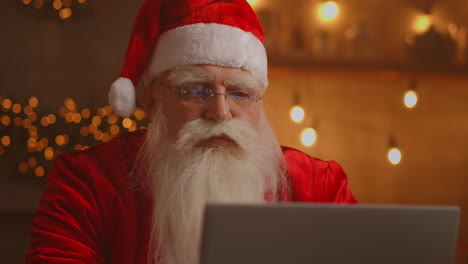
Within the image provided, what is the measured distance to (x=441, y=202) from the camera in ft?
9.94

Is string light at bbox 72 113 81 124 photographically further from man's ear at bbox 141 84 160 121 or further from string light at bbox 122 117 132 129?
man's ear at bbox 141 84 160 121

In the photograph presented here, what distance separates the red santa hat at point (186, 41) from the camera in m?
1.40

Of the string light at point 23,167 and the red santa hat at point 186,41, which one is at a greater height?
the red santa hat at point 186,41

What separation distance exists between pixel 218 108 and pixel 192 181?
19 centimetres

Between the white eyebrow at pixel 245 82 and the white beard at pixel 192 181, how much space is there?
0.30 ft

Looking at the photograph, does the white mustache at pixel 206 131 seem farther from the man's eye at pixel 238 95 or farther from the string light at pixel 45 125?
the string light at pixel 45 125

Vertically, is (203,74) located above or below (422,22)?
below

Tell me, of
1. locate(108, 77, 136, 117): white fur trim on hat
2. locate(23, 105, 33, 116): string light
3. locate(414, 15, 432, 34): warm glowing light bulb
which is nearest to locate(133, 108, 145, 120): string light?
locate(23, 105, 33, 116): string light

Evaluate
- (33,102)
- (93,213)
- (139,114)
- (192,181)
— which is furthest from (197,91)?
(33,102)

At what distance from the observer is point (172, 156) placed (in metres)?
1.38

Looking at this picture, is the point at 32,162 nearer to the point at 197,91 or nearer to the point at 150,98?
the point at 150,98

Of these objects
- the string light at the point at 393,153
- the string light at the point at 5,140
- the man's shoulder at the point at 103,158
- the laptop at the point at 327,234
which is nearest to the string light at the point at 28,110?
→ the string light at the point at 5,140

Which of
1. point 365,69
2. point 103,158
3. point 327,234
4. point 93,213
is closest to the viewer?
point 327,234

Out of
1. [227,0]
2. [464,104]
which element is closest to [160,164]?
[227,0]
